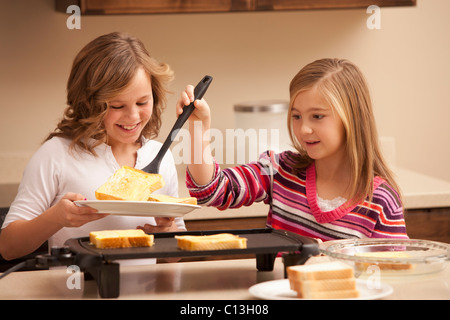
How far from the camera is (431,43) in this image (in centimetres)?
283

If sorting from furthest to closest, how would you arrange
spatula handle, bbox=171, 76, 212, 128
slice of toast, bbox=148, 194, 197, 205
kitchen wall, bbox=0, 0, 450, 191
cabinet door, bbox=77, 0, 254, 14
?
kitchen wall, bbox=0, 0, 450, 191
cabinet door, bbox=77, 0, 254, 14
spatula handle, bbox=171, 76, 212, 128
slice of toast, bbox=148, 194, 197, 205

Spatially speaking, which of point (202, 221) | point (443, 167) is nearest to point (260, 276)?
point (202, 221)

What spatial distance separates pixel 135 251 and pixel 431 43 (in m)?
2.08

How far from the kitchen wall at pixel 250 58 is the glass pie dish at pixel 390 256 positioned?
145cm

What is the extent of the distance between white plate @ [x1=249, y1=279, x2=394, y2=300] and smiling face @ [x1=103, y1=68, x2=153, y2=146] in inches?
23.9

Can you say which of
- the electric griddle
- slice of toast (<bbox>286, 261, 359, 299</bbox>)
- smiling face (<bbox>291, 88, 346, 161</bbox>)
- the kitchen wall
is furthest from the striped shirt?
the kitchen wall

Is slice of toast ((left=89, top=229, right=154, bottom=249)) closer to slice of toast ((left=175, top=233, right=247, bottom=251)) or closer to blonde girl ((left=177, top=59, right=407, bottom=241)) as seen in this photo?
slice of toast ((left=175, top=233, right=247, bottom=251))

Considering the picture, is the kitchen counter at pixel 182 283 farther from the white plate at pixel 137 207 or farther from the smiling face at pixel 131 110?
the smiling face at pixel 131 110

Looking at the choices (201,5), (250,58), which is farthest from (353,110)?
(250,58)

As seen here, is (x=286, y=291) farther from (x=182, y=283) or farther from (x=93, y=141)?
(x=93, y=141)

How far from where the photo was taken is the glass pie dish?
3.87 feet

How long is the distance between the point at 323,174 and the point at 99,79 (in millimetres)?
599

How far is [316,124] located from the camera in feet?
5.18
